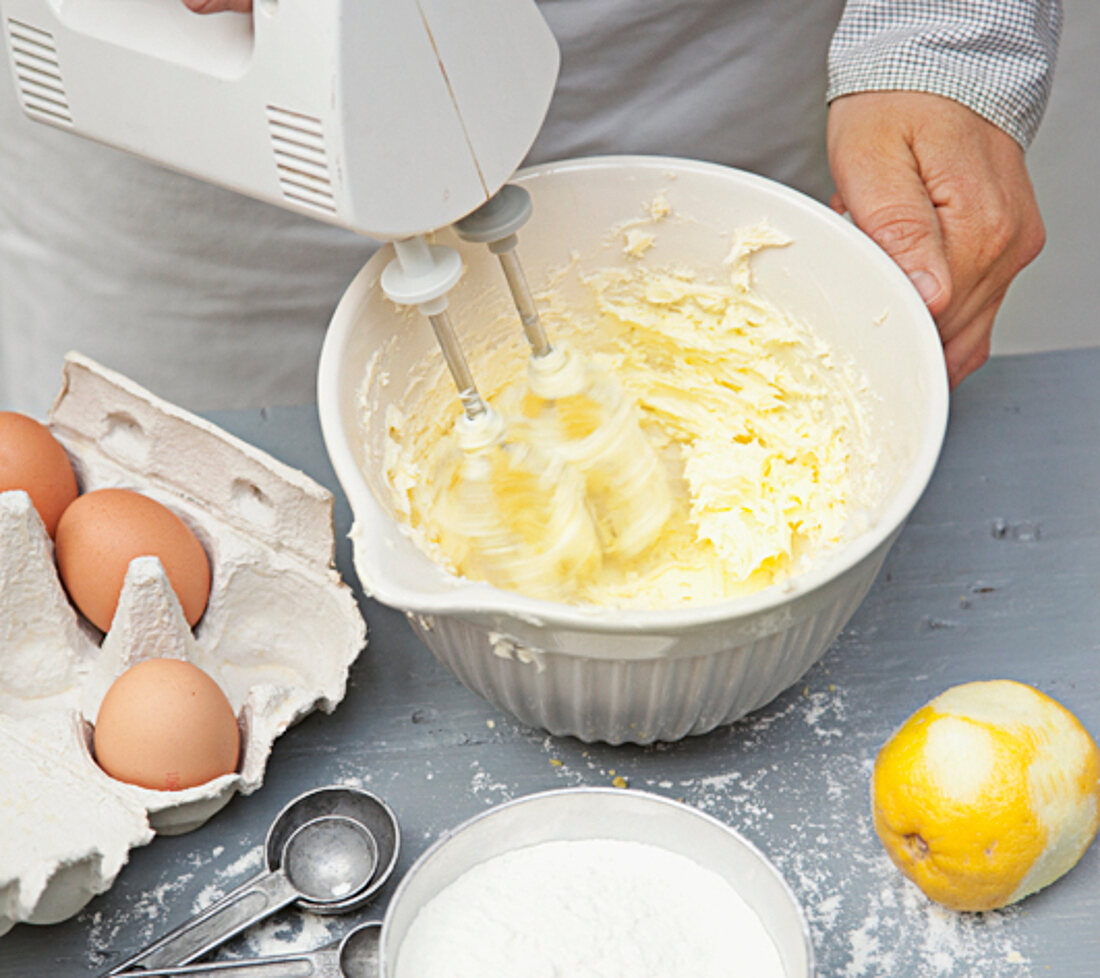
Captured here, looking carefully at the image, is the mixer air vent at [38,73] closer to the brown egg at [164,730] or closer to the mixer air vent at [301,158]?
the mixer air vent at [301,158]

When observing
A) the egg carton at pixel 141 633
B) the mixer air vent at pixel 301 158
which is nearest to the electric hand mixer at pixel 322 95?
the mixer air vent at pixel 301 158

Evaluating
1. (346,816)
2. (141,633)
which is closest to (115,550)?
(141,633)

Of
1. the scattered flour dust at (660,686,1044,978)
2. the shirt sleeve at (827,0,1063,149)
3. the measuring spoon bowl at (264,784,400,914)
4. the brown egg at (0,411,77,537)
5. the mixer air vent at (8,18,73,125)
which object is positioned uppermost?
the mixer air vent at (8,18,73,125)

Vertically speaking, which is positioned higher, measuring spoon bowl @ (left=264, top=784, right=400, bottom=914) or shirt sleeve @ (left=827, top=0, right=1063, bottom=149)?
shirt sleeve @ (left=827, top=0, right=1063, bottom=149)

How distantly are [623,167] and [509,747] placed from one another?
469 millimetres

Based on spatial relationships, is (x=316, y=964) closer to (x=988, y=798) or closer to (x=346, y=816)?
(x=346, y=816)

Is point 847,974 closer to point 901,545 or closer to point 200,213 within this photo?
point 901,545

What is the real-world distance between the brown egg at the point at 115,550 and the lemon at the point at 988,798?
554mm

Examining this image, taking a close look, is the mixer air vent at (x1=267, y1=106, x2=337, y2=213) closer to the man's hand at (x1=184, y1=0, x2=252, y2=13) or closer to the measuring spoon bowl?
the man's hand at (x1=184, y1=0, x2=252, y2=13)

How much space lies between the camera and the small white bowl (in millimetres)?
726

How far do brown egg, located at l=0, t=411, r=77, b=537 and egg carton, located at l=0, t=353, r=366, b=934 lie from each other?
1.8 inches

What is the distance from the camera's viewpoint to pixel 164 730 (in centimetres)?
80

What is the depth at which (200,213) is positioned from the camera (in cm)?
124

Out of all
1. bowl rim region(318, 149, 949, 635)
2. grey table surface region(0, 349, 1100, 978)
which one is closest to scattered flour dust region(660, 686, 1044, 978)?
grey table surface region(0, 349, 1100, 978)
